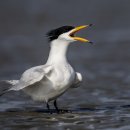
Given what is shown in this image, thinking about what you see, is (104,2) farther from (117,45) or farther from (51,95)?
(51,95)

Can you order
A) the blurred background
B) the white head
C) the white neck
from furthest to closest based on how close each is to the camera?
the blurred background → the white head → the white neck

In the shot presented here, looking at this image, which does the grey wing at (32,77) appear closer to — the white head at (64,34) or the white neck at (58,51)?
the white neck at (58,51)

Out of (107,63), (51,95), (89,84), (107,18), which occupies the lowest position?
(51,95)

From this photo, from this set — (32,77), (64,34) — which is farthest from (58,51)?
(32,77)

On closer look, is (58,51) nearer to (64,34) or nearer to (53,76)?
(64,34)

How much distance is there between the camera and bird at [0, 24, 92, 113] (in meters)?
10.6

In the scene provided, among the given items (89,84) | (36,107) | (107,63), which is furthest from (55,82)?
(107,63)

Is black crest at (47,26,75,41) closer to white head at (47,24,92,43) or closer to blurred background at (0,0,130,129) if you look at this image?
white head at (47,24,92,43)

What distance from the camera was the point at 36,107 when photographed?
11703 mm

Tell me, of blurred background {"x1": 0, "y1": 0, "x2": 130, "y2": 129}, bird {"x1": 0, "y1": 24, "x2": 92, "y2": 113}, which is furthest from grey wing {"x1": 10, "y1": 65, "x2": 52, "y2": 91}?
blurred background {"x1": 0, "y1": 0, "x2": 130, "y2": 129}

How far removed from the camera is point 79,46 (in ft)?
69.6

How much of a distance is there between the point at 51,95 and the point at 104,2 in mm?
15189

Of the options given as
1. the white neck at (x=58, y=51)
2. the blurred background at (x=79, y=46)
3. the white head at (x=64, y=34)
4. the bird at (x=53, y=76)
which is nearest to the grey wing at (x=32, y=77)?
the bird at (x=53, y=76)

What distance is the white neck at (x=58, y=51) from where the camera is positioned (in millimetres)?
11078
